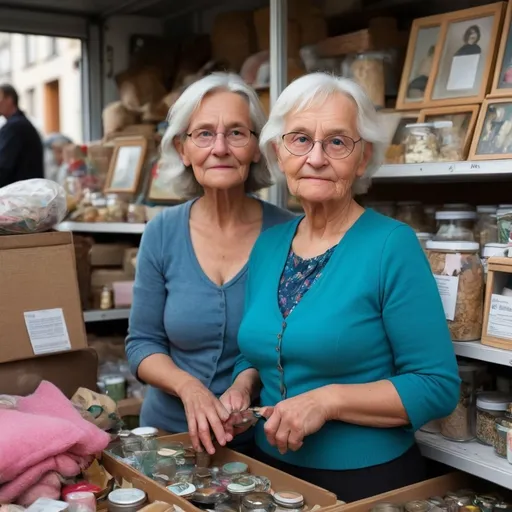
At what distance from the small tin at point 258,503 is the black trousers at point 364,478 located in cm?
17

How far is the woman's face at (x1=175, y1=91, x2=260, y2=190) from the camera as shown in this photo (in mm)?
1607

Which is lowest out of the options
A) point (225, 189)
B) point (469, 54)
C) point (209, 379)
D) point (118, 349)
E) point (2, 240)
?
A: point (118, 349)

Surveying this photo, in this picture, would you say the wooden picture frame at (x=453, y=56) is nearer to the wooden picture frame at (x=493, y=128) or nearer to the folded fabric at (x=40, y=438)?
the wooden picture frame at (x=493, y=128)

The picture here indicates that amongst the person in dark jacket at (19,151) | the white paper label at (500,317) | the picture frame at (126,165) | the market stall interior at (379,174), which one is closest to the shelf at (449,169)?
the market stall interior at (379,174)

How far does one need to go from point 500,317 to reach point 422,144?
468 mm

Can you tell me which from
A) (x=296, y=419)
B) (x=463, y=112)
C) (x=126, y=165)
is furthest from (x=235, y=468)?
(x=126, y=165)

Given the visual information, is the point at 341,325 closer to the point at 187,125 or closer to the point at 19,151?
the point at 187,125

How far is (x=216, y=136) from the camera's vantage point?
1.60 meters

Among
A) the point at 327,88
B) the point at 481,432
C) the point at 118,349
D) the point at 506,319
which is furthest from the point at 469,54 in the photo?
the point at 118,349

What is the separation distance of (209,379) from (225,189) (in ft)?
1.44

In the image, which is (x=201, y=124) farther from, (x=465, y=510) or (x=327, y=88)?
(x=465, y=510)

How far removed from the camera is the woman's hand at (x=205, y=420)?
139 cm

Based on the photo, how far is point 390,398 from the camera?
50.2 inches

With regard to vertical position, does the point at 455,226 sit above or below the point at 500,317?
above
